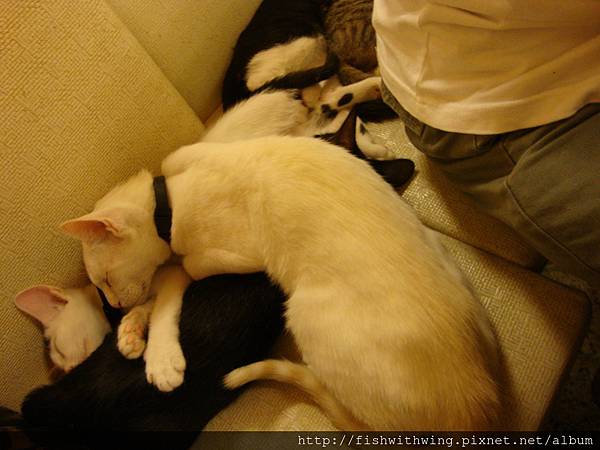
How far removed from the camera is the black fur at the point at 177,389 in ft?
2.91

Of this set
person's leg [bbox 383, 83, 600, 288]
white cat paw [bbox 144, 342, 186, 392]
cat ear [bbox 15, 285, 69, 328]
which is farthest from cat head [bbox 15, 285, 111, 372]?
person's leg [bbox 383, 83, 600, 288]

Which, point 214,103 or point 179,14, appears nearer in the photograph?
point 179,14

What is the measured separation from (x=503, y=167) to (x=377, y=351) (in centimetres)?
48

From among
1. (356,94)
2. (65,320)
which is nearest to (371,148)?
(356,94)

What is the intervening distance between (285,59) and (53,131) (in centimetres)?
79

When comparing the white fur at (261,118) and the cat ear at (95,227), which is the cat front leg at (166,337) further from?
the white fur at (261,118)

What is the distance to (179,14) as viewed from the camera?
1.19m

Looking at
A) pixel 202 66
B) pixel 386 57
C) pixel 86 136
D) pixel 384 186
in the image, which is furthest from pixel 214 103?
pixel 384 186

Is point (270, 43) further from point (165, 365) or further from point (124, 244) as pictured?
point (165, 365)

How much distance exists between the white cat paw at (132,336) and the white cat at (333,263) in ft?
0.25

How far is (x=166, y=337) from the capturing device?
95 centimetres

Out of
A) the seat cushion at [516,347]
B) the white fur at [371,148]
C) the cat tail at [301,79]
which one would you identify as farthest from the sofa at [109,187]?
the cat tail at [301,79]

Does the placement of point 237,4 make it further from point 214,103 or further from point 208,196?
point 208,196

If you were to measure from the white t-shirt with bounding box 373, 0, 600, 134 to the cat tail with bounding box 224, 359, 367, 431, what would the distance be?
2.12 feet
